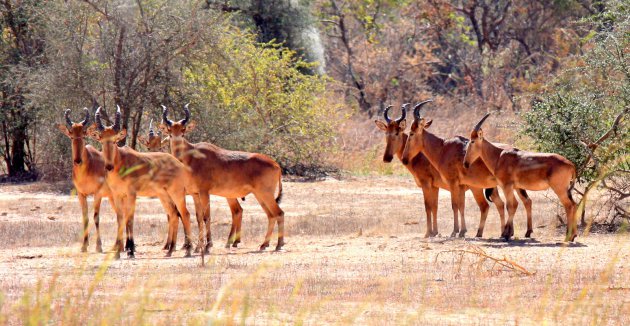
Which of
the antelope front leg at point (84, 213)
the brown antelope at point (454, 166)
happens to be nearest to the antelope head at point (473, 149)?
the brown antelope at point (454, 166)

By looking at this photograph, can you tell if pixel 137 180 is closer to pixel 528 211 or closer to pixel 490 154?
pixel 490 154

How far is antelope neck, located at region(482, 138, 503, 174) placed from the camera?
1747 centimetres

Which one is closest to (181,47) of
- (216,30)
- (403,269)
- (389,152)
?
(216,30)

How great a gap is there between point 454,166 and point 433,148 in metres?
0.53

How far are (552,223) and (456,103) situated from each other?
23.6m

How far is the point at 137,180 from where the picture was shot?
15.1 m

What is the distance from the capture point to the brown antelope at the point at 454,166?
18.2 m

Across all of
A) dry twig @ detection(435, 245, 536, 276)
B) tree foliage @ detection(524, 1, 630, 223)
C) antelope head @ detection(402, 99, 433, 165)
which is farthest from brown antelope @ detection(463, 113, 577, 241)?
dry twig @ detection(435, 245, 536, 276)

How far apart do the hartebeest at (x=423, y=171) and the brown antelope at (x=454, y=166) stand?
0.68 ft

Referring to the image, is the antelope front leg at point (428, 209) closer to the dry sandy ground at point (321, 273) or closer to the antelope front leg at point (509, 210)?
the dry sandy ground at point (321, 273)

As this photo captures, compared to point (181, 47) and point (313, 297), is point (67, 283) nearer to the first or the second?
point (313, 297)

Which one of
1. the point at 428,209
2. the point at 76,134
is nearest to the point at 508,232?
the point at 428,209

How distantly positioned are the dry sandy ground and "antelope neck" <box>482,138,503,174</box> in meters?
1.24

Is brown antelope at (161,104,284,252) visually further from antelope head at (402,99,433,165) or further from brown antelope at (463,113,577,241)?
brown antelope at (463,113,577,241)
